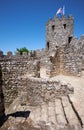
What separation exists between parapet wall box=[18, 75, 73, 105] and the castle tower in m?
16.6

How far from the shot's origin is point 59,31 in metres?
23.0

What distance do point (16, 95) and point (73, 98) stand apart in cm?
299

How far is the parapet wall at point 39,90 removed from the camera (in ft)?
20.4

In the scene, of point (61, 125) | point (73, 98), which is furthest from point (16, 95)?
point (61, 125)

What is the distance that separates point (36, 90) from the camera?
6535mm

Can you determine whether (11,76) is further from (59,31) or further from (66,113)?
(59,31)

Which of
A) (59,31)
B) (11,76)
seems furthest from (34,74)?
(59,31)

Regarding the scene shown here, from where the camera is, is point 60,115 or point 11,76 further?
point 11,76

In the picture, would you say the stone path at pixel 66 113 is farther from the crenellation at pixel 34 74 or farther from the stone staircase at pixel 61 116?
the crenellation at pixel 34 74

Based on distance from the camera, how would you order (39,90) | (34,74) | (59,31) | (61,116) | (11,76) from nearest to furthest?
(61,116)
(39,90)
(11,76)
(34,74)
(59,31)

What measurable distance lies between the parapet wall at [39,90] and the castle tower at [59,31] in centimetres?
1663

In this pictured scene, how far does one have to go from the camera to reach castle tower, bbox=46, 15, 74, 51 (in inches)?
895

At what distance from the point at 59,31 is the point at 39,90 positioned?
1788 cm

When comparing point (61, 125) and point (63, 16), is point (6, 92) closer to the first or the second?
point (61, 125)
